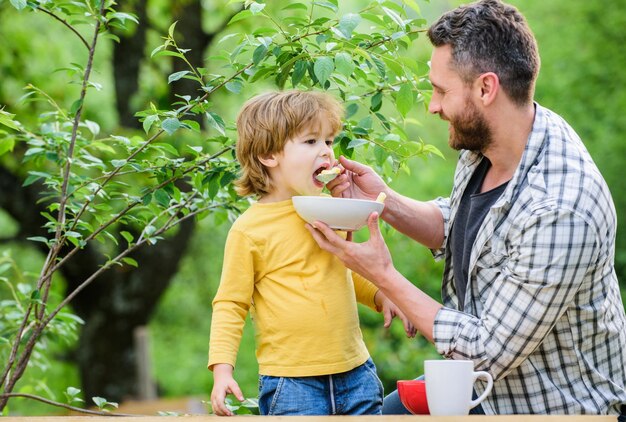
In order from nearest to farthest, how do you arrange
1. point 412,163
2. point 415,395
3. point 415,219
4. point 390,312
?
point 415,395
point 390,312
point 415,219
point 412,163

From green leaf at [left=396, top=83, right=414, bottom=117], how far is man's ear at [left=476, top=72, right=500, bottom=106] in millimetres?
194

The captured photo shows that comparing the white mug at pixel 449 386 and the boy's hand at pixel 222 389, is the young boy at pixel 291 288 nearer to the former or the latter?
the boy's hand at pixel 222 389

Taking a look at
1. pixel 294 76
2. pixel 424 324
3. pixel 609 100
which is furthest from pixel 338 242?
pixel 609 100

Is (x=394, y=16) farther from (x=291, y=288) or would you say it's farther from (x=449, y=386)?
(x=449, y=386)

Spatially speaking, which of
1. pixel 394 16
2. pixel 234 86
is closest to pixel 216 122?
pixel 234 86

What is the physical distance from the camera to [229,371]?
2211mm

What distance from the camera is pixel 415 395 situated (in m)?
2.10

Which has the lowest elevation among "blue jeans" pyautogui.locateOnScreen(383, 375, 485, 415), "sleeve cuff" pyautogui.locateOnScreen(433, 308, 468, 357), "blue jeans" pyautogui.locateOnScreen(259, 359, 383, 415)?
"blue jeans" pyautogui.locateOnScreen(383, 375, 485, 415)

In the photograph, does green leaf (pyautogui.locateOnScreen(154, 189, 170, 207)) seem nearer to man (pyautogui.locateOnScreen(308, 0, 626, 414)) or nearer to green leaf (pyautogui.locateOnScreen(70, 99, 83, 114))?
green leaf (pyautogui.locateOnScreen(70, 99, 83, 114))

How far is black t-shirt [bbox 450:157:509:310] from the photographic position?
2533 mm

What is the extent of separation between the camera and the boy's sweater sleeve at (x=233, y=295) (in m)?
2.24

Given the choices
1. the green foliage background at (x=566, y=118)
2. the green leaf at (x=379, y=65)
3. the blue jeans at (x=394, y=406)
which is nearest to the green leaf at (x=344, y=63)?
the green leaf at (x=379, y=65)

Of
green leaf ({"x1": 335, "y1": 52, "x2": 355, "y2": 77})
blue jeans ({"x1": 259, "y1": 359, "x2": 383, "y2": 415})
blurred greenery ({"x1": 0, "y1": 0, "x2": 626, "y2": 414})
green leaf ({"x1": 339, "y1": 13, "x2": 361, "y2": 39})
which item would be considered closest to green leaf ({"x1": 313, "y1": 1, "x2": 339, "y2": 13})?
green leaf ({"x1": 339, "y1": 13, "x2": 361, "y2": 39})

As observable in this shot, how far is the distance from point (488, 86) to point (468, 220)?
0.38 metres
